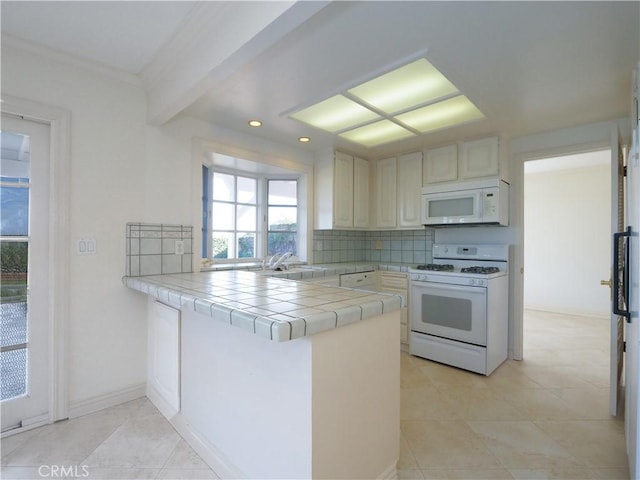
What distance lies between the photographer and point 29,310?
1848 millimetres

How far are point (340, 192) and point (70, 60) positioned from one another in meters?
2.44

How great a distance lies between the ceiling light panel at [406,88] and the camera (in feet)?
5.94

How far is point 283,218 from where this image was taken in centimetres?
352

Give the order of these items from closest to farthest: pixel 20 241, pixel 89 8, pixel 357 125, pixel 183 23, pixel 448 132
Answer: pixel 89 8 → pixel 183 23 → pixel 20 241 → pixel 357 125 → pixel 448 132

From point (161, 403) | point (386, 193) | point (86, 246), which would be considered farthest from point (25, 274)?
point (386, 193)

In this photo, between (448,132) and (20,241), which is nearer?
(20,241)

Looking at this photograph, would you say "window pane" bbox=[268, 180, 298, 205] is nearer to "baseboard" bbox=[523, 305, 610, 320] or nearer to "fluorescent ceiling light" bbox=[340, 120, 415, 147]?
"fluorescent ceiling light" bbox=[340, 120, 415, 147]

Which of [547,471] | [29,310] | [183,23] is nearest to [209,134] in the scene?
[183,23]

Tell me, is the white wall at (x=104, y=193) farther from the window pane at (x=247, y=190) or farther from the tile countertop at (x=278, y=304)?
the window pane at (x=247, y=190)

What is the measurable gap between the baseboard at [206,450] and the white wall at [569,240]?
17.1 ft

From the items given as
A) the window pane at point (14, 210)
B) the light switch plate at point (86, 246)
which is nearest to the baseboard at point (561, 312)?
the light switch plate at point (86, 246)

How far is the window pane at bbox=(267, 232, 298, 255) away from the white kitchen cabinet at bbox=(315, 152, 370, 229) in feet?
1.16

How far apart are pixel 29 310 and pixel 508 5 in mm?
3041

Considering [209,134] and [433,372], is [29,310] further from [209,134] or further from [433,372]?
[433,372]
